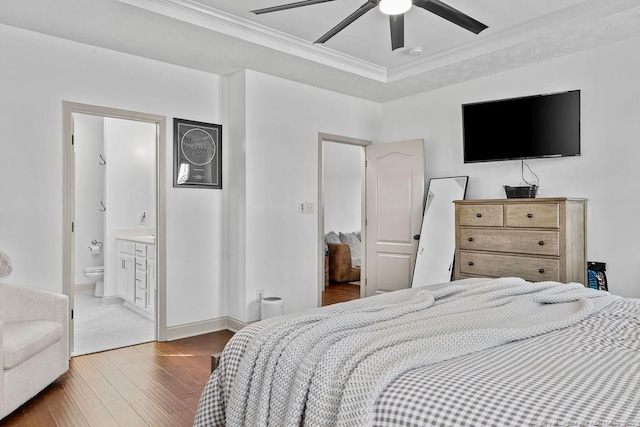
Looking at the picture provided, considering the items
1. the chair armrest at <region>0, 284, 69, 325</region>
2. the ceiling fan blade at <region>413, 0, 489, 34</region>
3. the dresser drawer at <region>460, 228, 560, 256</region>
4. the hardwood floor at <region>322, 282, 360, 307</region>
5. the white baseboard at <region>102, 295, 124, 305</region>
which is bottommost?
the hardwood floor at <region>322, 282, 360, 307</region>

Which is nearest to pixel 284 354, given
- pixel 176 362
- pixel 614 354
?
pixel 614 354

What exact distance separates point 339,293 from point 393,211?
162 centimetres

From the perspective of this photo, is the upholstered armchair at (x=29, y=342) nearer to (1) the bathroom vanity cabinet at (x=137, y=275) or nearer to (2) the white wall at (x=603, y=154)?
(1) the bathroom vanity cabinet at (x=137, y=275)

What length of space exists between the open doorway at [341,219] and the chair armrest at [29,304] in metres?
3.68

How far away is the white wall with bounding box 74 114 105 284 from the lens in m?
6.12

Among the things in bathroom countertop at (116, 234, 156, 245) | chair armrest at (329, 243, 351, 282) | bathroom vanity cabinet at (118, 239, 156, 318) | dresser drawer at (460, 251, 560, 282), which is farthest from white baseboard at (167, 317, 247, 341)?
chair armrest at (329, 243, 351, 282)

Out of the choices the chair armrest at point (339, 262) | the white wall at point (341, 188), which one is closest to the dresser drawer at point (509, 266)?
the chair armrest at point (339, 262)

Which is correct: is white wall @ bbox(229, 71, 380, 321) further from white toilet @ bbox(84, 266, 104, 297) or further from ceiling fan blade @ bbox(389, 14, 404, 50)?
white toilet @ bbox(84, 266, 104, 297)

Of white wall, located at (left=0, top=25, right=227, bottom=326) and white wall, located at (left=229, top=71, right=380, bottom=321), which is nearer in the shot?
white wall, located at (left=0, top=25, right=227, bottom=326)

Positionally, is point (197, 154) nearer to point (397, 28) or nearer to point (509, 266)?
point (397, 28)

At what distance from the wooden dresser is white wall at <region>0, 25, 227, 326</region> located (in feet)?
8.59

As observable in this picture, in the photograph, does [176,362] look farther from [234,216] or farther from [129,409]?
[234,216]

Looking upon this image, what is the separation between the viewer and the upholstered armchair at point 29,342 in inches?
91.8

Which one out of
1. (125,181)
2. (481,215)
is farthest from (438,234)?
(125,181)
